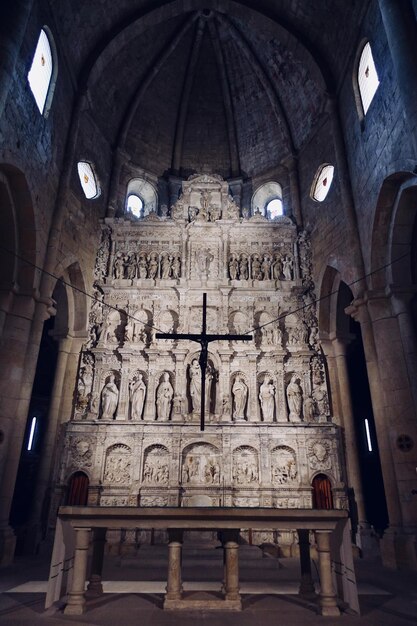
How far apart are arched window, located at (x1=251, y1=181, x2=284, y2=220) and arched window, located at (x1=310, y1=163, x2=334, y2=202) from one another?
241 centimetres

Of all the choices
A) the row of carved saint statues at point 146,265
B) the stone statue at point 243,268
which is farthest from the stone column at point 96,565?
the stone statue at point 243,268

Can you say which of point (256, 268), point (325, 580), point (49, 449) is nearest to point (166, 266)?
point (256, 268)

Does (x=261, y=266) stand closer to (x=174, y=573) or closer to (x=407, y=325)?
(x=407, y=325)

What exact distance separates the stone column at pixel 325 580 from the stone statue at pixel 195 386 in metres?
9.37

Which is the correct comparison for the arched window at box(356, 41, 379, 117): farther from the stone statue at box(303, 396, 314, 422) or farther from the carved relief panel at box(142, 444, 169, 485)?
the carved relief panel at box(142, 444, 169, 485)

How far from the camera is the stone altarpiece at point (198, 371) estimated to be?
14.3m

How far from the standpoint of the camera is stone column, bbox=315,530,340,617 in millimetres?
5730

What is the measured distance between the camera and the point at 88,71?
16.7 m

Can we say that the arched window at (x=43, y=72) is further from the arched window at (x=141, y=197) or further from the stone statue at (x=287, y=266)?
the stone statue at (x=287, y=266)

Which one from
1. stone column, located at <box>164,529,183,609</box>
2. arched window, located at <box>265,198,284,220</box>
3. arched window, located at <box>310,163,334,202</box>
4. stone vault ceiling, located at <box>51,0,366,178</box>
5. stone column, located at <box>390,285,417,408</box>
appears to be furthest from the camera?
arched window, located at <box>265,198,284,220</box>

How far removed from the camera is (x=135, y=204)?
69.2 ft

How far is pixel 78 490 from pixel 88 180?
499 inches

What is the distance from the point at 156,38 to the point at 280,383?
1772cm

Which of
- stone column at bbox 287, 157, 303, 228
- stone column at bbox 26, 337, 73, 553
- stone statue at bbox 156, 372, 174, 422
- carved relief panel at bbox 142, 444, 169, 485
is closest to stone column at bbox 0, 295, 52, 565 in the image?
stone column at bbox 26, 337, 73, 553
